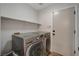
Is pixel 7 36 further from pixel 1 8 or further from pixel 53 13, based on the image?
pixel 53 13

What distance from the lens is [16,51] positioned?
1.01 metres

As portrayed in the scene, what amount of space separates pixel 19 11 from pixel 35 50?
62 cm

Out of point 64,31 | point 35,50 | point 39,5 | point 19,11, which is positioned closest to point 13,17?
point 19,11

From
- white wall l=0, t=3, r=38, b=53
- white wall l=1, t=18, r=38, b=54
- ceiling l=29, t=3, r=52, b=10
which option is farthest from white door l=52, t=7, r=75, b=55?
white wall l=1, t=18, r=38, b=54

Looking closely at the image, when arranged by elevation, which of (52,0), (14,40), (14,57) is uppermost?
(52,0)

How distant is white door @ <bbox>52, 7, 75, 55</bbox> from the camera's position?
1.05 m

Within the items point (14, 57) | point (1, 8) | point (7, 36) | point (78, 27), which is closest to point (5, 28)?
point (7, 36)

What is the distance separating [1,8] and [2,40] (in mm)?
438

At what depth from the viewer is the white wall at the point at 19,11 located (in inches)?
38.6

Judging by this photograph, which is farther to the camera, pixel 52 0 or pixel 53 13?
pixel 53 13

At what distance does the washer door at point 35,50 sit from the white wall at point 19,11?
381 mm

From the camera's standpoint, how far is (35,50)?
1.08 metres

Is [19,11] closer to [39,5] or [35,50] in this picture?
[39,5]

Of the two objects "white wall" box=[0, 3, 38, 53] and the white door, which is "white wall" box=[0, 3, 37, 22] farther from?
the white door
